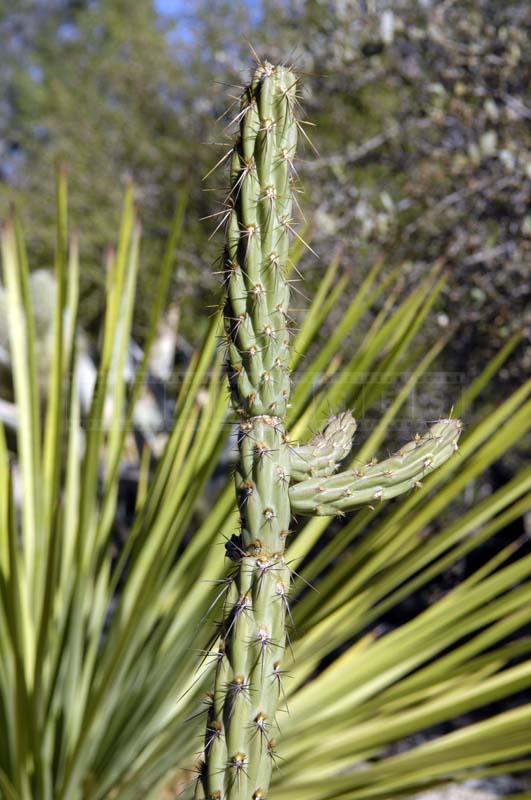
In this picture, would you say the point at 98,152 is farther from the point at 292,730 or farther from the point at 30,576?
the point at 292,730

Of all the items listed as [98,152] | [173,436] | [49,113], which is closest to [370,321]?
[173,436]

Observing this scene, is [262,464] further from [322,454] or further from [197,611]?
[197,611]

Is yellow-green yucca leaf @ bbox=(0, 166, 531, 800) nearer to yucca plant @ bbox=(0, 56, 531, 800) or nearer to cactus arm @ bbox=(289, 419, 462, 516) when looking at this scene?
yucca plant @ bbox=(0, 56, 531, 800)

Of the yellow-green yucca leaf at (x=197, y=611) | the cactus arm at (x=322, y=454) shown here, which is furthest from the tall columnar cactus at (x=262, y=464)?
the yellow-green yucca leaf at (x=197, y=611)

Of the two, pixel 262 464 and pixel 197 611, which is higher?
pixel 197 611

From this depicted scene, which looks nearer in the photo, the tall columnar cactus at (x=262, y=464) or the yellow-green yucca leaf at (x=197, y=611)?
the tall columnar cactus at (x=262, y=464)

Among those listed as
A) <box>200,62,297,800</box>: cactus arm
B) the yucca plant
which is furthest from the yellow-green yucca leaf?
<box>200,62,297,800</box>: cactus arm

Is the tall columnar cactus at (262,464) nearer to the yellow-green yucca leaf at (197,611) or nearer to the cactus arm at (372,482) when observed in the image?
the cactus arm at (372,482)

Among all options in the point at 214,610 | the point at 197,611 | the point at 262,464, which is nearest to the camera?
the point at 262,464

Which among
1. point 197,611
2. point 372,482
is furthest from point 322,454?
point 197,611
